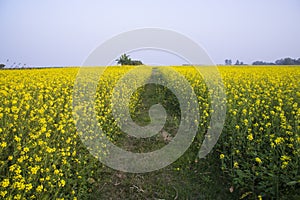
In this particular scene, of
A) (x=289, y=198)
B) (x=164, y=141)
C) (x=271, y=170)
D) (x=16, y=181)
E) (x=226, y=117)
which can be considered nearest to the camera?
(x=16, y=181)

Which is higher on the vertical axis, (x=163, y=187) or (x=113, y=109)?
(x=113, y=109)

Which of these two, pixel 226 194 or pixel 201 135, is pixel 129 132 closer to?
pixel 201 135

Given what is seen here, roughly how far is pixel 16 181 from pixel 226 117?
3963 mm

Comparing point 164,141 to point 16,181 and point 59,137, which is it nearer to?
point 59,137

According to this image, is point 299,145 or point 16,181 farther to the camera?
point 299,145

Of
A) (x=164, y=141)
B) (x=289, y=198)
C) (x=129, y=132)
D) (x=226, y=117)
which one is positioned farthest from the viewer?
(x=129, y=132)

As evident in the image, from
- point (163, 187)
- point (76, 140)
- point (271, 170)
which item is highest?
point (76, 140)

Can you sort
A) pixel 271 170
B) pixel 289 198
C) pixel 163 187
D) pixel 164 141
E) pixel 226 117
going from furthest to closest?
pixel 164 141 < pixel 226 117 < pixel 163 187 < pixel 271 170 < pixel 289 198

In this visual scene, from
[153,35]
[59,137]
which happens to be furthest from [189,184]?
[153,35]

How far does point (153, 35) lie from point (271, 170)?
436 cm

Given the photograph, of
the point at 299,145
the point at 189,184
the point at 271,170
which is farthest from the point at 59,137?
the point at 299,145

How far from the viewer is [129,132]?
21.1 feet

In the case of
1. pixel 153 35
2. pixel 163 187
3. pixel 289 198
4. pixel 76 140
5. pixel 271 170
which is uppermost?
pixel 153 35

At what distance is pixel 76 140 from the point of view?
4406 mm
